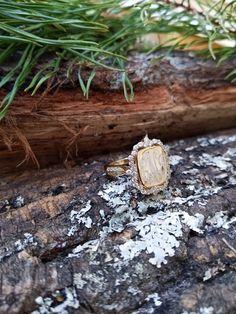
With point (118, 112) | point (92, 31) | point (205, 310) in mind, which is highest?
point (92, 31)

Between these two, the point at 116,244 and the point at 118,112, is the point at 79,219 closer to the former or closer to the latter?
the point at 116,244

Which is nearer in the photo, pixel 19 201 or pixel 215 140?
pixel 19 201

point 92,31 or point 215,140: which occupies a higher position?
point 92,31

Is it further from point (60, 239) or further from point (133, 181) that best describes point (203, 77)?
point (60, 239)

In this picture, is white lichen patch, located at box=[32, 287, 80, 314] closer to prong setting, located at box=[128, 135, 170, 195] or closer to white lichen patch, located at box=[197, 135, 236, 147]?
prong setting, located at box=[128, 135, 170, 195]

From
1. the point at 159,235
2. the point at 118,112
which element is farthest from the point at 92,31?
the point at 159,235

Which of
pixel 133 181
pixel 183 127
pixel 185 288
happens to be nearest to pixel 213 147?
pixel 183 127

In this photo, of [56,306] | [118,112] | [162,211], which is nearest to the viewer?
[56,306]

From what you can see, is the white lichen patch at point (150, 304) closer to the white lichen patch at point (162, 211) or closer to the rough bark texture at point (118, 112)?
the white lichen patch at point (162, 211)
